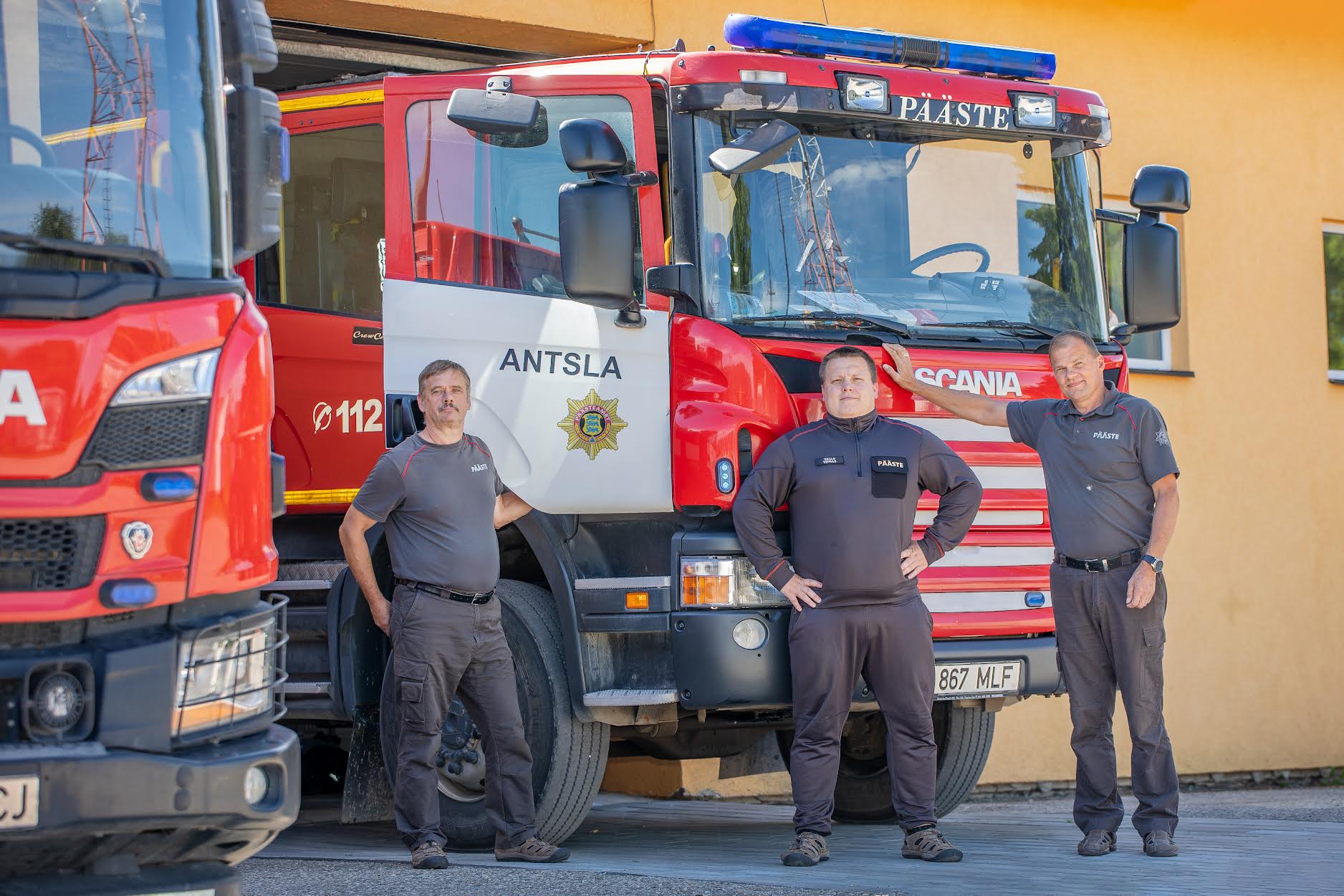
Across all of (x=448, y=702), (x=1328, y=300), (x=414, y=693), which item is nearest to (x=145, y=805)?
(x=414, y=693)

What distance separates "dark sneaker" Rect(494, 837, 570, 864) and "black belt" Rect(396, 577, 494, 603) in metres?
0.89

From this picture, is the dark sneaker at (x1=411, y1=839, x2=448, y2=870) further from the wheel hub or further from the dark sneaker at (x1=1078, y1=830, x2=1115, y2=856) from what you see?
the dark sneaker at (x1=1078, y1=830, x2=1115, y2=856)

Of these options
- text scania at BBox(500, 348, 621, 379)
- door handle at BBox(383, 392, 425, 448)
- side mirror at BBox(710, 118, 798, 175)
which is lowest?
door handle at BBox(383, 392, 425, 448)

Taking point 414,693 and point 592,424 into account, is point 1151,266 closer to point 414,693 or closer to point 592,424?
point 592,424

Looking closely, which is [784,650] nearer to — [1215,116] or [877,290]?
[877,290]

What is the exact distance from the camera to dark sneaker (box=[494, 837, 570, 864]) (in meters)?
6.45

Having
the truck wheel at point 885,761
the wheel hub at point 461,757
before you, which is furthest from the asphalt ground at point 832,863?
the wheel hub at point 461,757

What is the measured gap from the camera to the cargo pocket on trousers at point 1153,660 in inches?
262

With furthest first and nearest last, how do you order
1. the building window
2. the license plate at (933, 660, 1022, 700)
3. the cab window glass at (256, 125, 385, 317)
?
the building window, the cab window glass at (256, 125, 385, 317), the license plate at (933, 660, 1022, 700)

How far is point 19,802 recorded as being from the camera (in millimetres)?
3561

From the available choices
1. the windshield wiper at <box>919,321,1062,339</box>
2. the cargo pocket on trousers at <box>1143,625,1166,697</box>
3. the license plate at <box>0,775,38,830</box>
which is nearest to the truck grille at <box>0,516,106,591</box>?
the license plate at <box>0,775,38,830</box>

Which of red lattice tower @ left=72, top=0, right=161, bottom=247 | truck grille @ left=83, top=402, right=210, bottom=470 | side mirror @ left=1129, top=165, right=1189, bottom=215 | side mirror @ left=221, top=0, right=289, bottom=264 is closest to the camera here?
truck grille @ left=83, top=402, right=210, bottom=470

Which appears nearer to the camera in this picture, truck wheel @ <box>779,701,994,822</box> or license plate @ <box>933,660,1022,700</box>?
license plate @ <box>933,660,1022,700</box>

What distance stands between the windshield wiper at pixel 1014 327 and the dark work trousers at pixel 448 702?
2.10 metres
